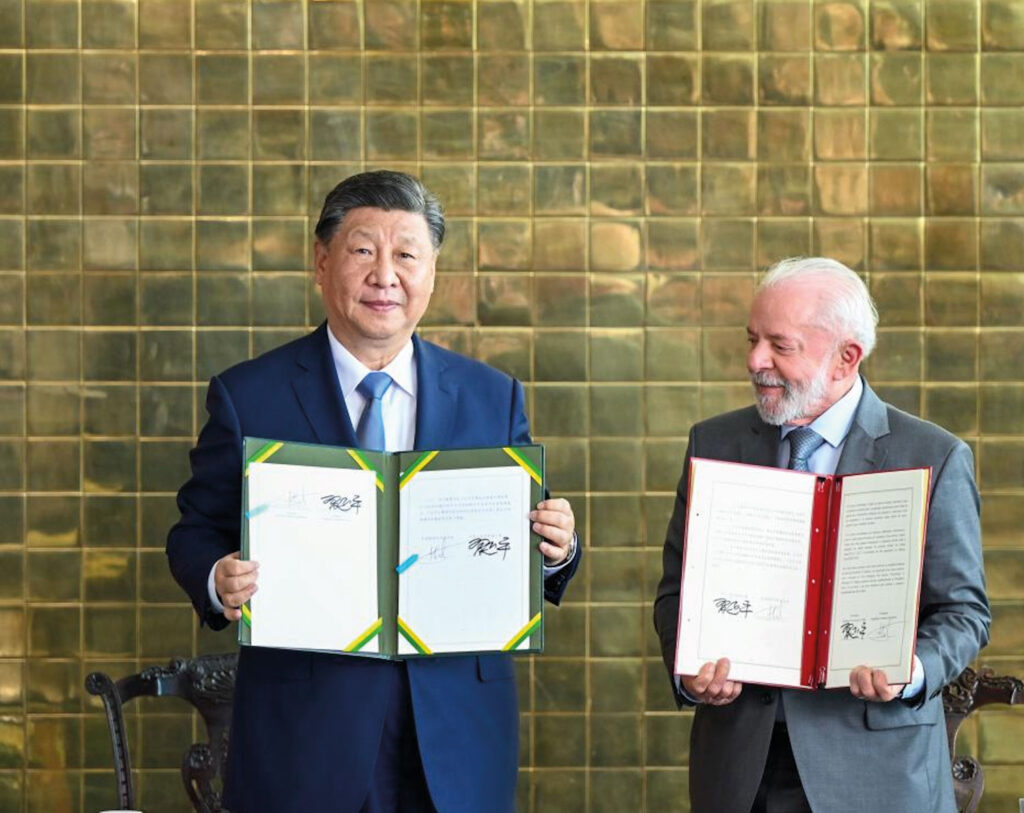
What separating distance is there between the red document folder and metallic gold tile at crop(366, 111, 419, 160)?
5.65 ft

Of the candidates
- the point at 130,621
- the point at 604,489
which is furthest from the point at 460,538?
the point at 130,621

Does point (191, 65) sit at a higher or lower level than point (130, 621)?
higher

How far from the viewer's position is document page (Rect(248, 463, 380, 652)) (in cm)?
215

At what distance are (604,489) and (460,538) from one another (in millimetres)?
1534

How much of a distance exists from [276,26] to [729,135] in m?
1.23

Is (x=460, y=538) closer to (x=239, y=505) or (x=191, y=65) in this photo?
(x=239, y=505)

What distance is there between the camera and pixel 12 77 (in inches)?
142

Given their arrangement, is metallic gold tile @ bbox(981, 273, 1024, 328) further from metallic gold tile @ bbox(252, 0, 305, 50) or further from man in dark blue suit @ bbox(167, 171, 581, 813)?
metallic gold tile @ bbox(252, 0, 305, 50)

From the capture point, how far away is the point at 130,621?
3660 mm

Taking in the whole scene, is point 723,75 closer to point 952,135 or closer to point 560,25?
point 560,25

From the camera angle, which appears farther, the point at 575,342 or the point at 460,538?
the point at 575,342

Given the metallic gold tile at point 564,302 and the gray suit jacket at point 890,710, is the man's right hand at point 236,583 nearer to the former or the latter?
the gray suit jacket at point 890,710

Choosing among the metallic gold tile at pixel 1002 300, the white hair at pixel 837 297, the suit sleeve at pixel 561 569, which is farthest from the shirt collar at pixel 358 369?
the metallic gold tile at pixel 1002 300

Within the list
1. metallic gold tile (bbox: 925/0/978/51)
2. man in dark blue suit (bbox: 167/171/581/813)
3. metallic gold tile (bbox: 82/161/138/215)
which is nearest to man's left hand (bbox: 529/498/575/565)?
man in dark blue suit (bbox: 167/171/581/813)
